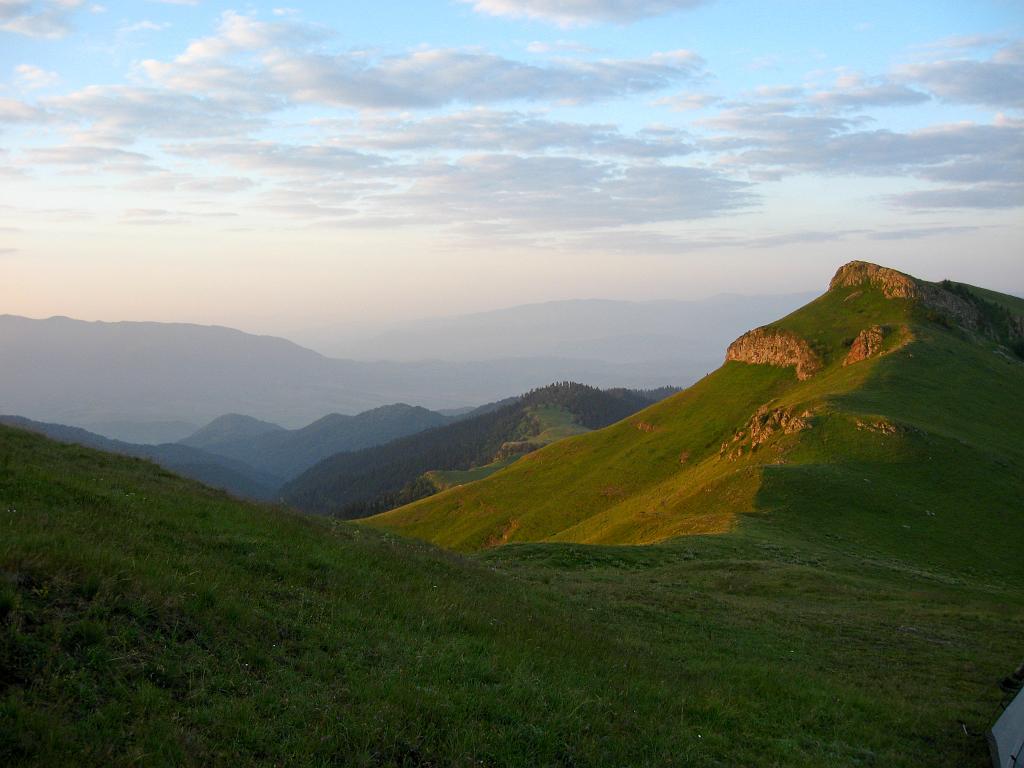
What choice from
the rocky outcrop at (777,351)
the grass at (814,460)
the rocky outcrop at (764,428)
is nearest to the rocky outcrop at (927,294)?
the grass at (814,460)

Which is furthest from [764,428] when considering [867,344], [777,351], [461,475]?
[461,475]

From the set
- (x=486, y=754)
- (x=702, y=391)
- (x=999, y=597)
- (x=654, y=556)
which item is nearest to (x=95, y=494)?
(x=486, y=754)

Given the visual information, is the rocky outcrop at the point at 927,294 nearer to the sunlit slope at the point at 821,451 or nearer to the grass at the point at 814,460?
the sunlit slope at the point at 821,451

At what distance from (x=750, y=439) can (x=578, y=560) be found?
45985mm

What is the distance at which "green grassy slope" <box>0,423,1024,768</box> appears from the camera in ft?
25.7

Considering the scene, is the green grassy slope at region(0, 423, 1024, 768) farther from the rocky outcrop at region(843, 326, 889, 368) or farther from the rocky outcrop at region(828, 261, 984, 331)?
the rocky outcrop at region(828, 261, 984, 331)

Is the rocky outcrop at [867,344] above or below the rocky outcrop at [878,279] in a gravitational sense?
below

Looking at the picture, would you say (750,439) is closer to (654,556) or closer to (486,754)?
(654,556)

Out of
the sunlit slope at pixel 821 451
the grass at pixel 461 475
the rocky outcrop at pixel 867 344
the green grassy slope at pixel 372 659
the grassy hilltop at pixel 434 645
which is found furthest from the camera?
the grass at pixel 461 475

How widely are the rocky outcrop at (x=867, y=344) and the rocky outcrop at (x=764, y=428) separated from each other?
19.6 m

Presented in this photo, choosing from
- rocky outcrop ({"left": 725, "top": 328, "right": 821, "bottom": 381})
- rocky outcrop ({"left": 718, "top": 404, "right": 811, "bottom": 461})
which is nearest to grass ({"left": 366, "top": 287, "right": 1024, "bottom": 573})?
rocky outcrop ({"left": 718, "top": 404, "right": 811, "bottom": 461})

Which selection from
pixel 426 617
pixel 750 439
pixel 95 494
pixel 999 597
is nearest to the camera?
pixel 426 617

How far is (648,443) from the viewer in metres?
97.2

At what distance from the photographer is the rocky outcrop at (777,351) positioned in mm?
95375
